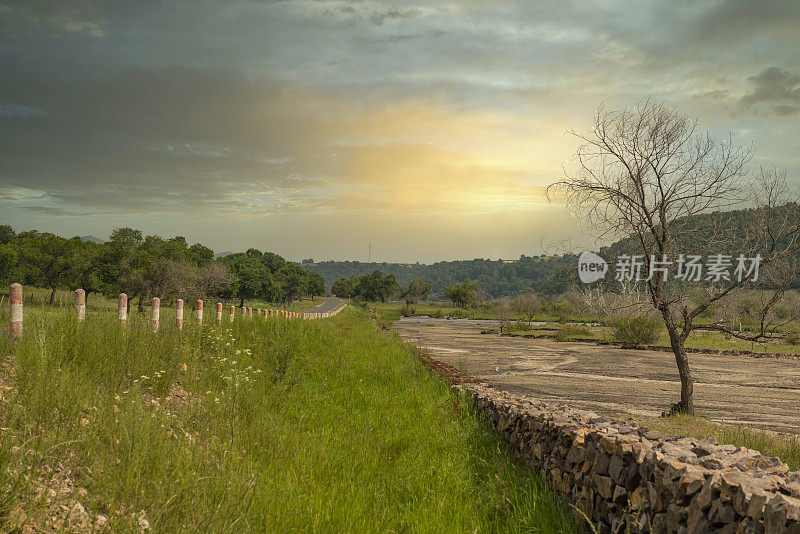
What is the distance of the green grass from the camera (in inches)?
308

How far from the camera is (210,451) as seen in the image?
5484 mm

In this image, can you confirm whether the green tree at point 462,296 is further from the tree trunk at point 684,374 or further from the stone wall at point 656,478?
the stone wall at point 656,478

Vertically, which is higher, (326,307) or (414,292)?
(414,292)

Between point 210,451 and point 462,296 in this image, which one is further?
point 462,296

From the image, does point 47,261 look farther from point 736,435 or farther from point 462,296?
point 462,296

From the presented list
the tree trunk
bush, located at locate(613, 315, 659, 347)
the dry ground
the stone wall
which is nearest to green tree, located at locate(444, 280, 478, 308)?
bush, located at locate(613, 315, 659, 347)

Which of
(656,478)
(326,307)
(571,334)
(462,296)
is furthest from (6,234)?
(462,296)

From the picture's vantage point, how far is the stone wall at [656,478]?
10.7 ft

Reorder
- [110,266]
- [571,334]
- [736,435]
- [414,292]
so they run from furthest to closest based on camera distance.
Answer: [414,292], [571,334], [110,266], [736,435]

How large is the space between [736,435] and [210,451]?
964 centimetres

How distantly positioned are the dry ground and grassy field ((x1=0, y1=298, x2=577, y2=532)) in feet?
29.1

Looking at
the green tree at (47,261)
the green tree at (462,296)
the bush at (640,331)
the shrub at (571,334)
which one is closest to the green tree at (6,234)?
the green tree at (47,261)

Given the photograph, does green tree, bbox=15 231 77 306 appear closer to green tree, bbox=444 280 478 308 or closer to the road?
the road

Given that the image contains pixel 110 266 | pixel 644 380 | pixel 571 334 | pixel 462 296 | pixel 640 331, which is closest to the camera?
pixel 644 380
